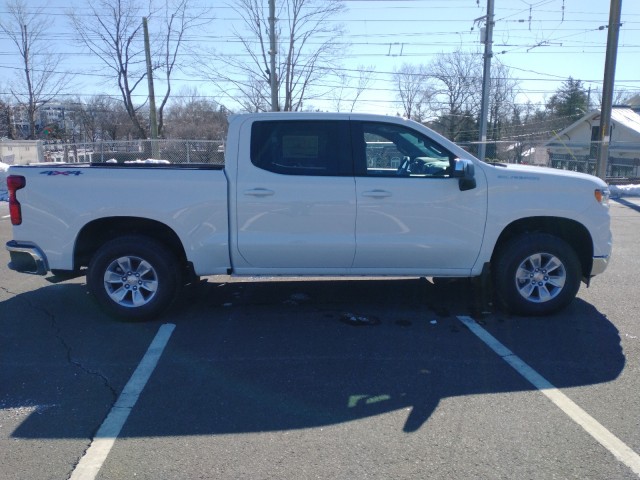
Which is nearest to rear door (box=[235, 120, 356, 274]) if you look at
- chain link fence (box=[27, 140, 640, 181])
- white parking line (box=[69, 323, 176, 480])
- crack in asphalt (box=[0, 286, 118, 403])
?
white parking line (box=[69, 323, 176, 480])

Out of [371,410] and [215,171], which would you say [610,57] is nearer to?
[215,171]

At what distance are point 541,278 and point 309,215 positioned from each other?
2470mm

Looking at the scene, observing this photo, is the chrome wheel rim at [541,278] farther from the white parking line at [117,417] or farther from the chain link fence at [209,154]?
the chain link fence at [209,154]

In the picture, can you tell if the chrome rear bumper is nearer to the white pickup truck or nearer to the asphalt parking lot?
the white pickup truck

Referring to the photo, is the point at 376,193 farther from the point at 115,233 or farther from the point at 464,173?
the point at 115,233

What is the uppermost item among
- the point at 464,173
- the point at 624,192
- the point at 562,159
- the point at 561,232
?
the point at 464,173

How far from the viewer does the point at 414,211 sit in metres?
5.54

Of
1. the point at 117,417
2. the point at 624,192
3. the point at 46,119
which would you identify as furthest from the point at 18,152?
the point at 46,119

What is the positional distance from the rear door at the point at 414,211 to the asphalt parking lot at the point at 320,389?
0.65m

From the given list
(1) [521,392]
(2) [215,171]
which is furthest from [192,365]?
(1) [521,392]

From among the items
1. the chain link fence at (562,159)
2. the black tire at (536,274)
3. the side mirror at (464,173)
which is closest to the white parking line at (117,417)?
the side mirror at (464,173)

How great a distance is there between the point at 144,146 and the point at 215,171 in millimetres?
18982

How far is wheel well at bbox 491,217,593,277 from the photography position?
19.0ft

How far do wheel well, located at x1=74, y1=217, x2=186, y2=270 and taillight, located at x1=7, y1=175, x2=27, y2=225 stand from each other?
61cm
